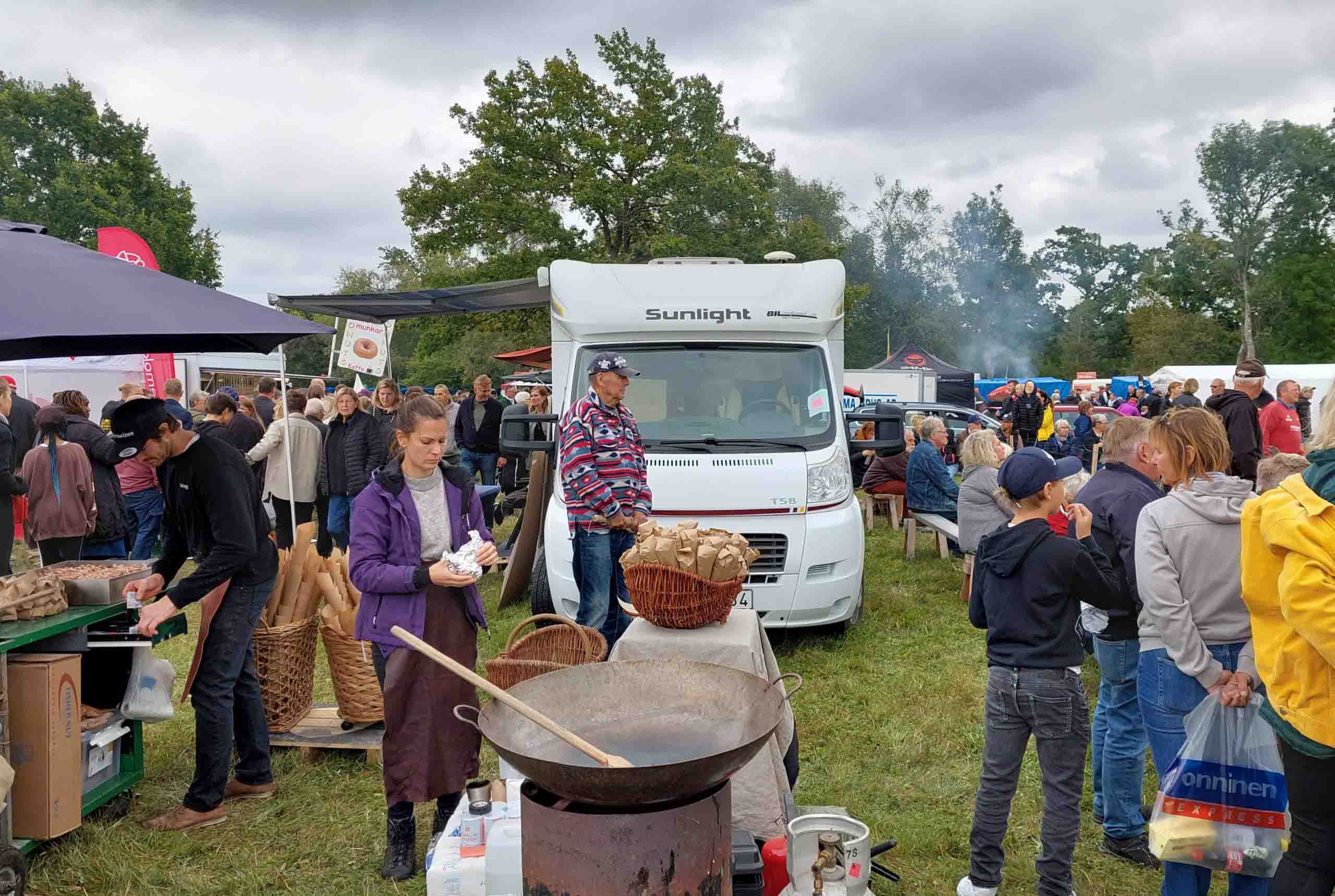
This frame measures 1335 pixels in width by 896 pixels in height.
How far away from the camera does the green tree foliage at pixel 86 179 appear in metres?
41.8

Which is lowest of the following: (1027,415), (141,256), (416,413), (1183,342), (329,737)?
(329,737)

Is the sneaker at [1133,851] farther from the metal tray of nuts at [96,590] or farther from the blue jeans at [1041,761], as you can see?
the metal tray of nuts at [96,590]

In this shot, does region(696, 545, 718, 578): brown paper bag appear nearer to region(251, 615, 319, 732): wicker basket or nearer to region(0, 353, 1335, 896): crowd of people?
region(0, 353, 1335, 896): crowd of people

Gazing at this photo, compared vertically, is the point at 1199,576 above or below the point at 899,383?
below

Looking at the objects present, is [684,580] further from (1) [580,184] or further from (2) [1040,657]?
(1) [580,184]

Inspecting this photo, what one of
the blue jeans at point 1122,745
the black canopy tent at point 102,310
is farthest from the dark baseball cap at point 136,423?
the blue jeans at point 1122,745

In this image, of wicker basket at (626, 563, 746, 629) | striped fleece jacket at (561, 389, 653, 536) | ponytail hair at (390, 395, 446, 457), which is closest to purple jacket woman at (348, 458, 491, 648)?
ponytail hair at (390, 395, 446, 457)

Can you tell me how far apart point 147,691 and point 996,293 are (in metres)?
74.4

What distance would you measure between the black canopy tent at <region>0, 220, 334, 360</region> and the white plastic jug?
2.24m

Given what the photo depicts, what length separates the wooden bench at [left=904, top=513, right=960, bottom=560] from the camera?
32.2ft

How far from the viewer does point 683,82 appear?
31.2 metres

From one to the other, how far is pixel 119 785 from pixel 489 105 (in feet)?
89.5

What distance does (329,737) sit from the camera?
5211 mm

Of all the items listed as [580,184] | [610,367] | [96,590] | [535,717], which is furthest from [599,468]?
[580,184]
